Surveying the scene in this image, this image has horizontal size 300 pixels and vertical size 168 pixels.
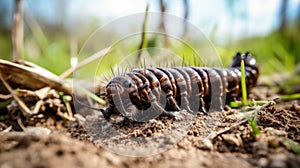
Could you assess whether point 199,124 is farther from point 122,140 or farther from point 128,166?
point 128,166

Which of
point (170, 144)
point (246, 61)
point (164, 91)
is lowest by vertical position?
point (170, 144)

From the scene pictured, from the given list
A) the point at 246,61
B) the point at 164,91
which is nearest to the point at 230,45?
the point at 246,61

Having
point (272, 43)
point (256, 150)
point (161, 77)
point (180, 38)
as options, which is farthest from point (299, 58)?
point (256, 150)

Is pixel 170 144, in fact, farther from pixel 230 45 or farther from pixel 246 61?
pixel 230 45

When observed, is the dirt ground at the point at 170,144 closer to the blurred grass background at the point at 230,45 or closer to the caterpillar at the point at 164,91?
the caterpillar at the point at 164,91

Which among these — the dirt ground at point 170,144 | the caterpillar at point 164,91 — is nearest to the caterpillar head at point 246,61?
the caterpillar at point 164,91

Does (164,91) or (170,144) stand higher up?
(164,91)
